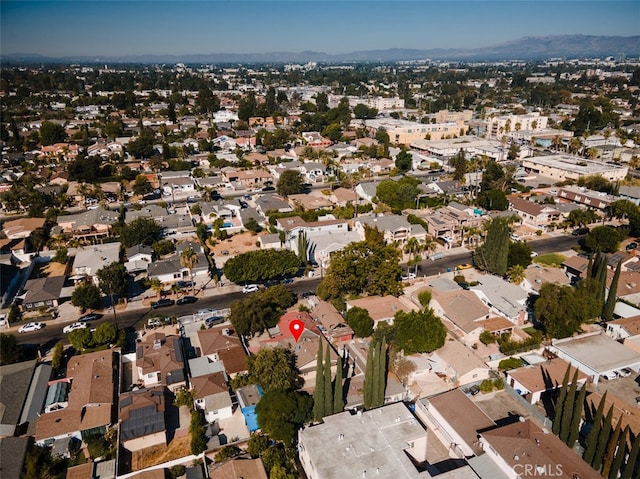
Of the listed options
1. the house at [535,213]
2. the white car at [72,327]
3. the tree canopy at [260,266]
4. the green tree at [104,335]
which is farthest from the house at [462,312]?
the white car at [72,327]

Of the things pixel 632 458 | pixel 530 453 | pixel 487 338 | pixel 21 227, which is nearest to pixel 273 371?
Result: pixel 530 453

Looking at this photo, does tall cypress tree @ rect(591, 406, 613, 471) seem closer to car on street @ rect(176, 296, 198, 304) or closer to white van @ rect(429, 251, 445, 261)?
white van @ rect(429, 251, 445, 261)

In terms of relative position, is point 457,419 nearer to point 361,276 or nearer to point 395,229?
point 361,276

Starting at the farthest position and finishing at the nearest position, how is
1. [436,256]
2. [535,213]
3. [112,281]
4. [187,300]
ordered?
[535,213], [436,256], [187,300], [112,281]

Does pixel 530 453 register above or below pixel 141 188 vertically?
below

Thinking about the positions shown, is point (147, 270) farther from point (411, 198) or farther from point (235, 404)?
point (411, 198)

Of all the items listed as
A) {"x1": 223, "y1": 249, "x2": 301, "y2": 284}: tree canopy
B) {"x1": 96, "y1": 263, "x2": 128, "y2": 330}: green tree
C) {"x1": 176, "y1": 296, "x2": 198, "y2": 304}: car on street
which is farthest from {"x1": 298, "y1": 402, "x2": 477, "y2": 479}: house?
{"x1": 96, "y1": 263, "x2": 128, "y2": 330}: green tree
